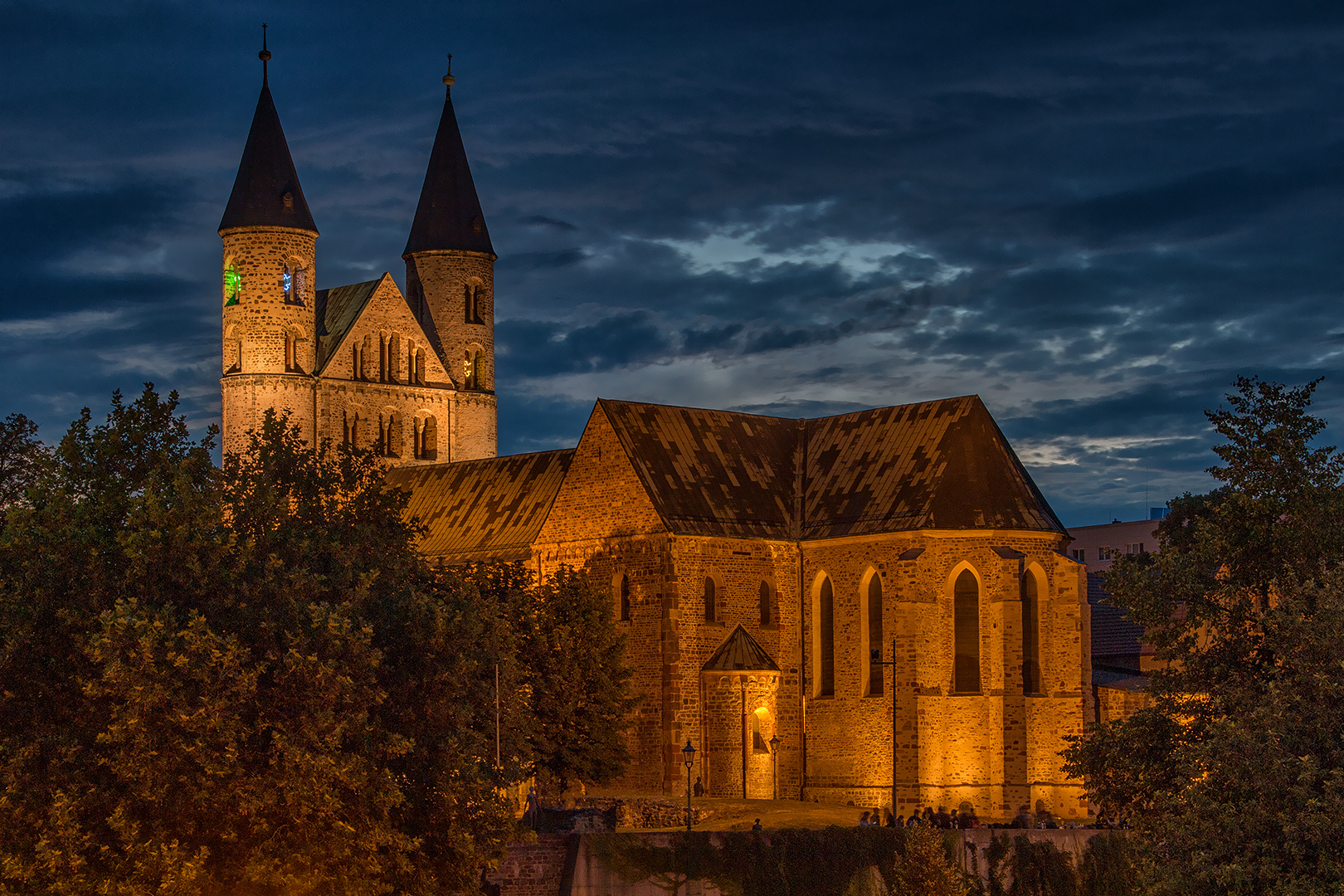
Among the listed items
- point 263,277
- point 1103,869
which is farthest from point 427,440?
point 1103,869

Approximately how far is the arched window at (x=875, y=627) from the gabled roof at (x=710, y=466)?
372 cm

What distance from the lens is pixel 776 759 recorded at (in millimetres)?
61906

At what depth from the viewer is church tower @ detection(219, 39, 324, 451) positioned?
3637 inches

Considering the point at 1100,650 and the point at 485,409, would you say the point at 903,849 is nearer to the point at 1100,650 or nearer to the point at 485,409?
the point at 1100,650

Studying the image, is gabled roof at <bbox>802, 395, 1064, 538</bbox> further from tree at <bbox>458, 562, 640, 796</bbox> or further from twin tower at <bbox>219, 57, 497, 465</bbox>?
twin tower at <bbox>219, 57, 497, 465</bbox>

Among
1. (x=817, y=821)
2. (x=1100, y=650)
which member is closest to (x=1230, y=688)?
(x=817, y=821)

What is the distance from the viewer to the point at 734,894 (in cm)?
4838

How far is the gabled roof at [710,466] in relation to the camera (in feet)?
208

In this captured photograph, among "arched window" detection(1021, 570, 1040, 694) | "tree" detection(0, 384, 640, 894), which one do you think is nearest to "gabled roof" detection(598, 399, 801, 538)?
"arched window" detection(1021, 570, 1040, 694)

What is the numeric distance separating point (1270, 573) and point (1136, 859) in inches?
230

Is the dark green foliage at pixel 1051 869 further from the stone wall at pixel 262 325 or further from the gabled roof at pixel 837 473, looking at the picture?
the stone wall at pixel 262 325

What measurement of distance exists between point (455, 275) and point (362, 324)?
6.54m

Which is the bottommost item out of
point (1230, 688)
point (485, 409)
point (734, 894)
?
point (734, 894)

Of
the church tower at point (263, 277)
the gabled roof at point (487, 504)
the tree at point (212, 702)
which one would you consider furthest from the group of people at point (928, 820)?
the church tower at point (263, 277)
